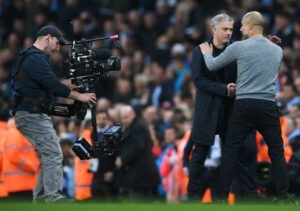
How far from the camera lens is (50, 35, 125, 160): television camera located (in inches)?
510

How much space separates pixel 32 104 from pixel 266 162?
4.11 metres

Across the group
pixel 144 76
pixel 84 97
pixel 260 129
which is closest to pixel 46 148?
pixel 84 97

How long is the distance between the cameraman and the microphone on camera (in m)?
0.45

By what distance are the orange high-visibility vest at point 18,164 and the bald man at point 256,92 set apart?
13.1ft

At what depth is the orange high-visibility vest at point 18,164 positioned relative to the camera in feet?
51.4

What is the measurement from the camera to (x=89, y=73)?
42.7 feet

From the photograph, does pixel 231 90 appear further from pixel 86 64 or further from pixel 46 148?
pixel 46 148

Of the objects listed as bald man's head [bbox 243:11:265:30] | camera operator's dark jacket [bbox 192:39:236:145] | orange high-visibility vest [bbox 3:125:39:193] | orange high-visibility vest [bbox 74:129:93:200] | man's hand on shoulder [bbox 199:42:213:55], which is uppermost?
bald man's head [bbox 243:11:265:30]

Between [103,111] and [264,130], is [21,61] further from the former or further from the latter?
[103,111]

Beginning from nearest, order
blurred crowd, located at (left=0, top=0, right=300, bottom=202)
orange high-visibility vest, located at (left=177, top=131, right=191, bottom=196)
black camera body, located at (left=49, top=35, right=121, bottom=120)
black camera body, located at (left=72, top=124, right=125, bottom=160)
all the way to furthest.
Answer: black camera body, located at (left=49, top=35, right=121, bottom=120)
black camera body, located at (left=72, top=124, right=125, bottom=160)
blurred crowd, located at (left=0, top=0, right=300, bottom=202)
orange high-visibility vest, located at (left=177, top=131, right=191, bottom=196)

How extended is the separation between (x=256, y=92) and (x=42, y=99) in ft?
8.37

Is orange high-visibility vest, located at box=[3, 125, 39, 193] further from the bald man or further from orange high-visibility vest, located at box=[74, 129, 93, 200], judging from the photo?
the bald man

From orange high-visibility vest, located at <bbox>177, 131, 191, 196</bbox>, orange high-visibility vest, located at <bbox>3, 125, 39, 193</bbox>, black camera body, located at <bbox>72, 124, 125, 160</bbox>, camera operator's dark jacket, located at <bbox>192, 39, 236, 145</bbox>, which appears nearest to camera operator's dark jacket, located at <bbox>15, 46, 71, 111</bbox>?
black camera body, located at <bbox>72, 124, 125, 160</bbox>

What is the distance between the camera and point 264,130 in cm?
1259
